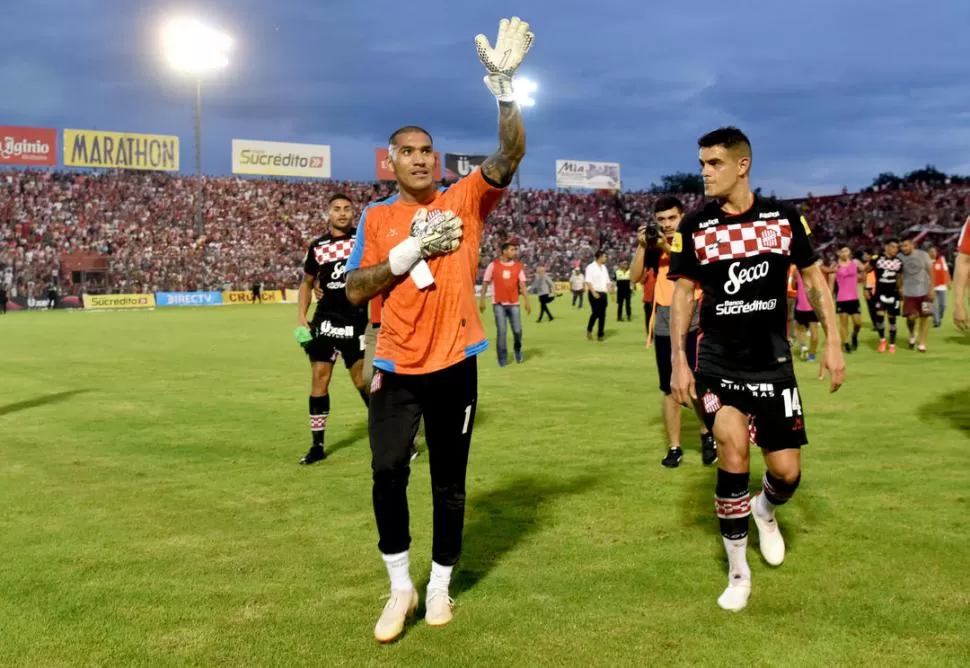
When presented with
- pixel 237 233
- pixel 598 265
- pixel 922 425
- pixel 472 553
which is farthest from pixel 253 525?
pixel 237 233

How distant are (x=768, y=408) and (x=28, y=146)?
194ft

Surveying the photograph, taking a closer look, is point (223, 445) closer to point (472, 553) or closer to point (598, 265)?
point (472, 553)

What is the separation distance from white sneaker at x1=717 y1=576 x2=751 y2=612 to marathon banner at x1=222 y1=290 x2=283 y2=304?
146 ft

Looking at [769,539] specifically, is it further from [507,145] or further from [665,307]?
[665,307]

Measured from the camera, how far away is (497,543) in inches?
219

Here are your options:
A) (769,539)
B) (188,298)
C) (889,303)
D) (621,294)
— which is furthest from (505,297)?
(188,298)

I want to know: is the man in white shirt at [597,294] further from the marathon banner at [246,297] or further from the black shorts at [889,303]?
the marathon banner at [246,297]

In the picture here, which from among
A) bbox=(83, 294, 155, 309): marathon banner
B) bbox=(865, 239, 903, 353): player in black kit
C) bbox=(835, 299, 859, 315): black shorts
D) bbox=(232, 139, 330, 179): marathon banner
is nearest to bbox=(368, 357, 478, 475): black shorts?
bbox=(835, 299, 859, 315): black shorts

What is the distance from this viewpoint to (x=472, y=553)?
5.37m

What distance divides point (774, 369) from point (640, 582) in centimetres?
138

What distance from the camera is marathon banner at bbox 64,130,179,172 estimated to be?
55188 mm

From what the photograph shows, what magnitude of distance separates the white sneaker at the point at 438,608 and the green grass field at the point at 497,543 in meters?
0.06

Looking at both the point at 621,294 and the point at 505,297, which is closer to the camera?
the point at 505,297

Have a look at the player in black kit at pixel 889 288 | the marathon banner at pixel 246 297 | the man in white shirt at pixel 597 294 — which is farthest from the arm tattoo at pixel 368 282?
the marathon banner at pixel 246 297
